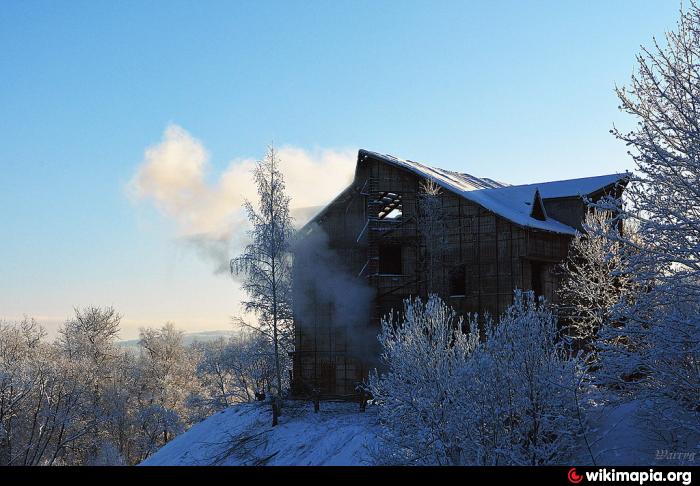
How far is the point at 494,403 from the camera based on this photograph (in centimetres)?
1658

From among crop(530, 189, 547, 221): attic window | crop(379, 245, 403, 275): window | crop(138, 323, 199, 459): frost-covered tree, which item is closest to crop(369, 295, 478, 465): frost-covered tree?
crop(379, 245, 403, 275): window

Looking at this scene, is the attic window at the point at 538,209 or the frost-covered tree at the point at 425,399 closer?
the frost-covered tree at the point at 425,399

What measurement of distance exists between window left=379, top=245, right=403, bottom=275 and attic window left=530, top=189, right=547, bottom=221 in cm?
714

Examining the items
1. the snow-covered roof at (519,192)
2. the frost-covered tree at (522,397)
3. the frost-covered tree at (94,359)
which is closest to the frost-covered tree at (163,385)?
the frost-covered tree at (94,359)

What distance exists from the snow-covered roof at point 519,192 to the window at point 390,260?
4.42 m

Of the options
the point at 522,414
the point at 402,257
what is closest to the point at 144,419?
the point at 402,257

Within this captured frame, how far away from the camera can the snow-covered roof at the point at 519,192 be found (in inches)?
1200

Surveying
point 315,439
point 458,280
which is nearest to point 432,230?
point 458,280

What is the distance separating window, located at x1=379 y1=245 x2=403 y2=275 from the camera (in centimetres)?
3384

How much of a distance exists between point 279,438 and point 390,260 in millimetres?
11532

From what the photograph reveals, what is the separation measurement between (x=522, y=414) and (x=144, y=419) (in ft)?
131
